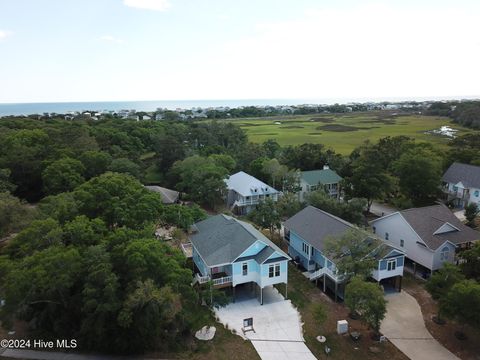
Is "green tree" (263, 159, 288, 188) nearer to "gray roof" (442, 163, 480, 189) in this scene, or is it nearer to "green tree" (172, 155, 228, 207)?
"green tree" (172, 155, 228, 207)

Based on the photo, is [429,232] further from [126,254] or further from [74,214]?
[74,214]

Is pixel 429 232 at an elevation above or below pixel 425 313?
above

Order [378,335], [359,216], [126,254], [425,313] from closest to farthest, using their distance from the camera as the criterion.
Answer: [126,254] < [378,335] < [425,313] < [359,216]

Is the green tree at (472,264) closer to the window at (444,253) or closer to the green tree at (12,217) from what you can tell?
the window at (444,253)

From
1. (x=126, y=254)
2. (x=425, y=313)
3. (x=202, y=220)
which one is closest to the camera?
(x=126, y=254)

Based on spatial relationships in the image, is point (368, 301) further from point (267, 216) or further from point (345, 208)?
point (345, 208)

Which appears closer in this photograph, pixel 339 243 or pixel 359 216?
pixel 339 243

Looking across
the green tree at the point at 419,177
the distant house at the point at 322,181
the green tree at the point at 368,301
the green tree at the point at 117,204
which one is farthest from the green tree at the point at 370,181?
the green tree at the point at 117,204

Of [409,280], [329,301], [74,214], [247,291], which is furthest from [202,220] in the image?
[409,280]
